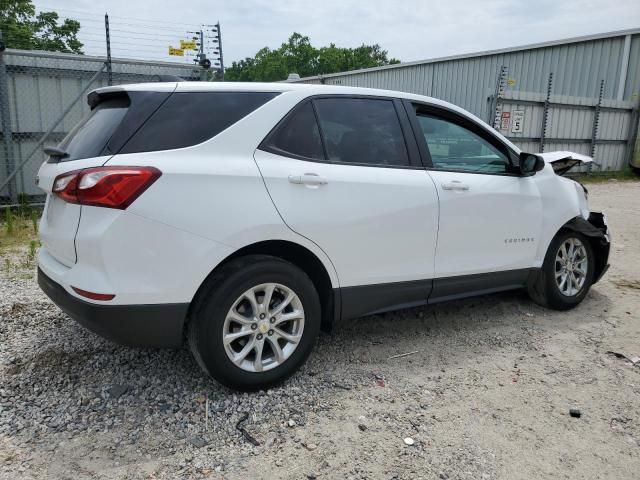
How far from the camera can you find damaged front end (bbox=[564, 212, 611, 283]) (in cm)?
455

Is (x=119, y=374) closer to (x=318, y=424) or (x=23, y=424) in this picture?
(x=23, y=424)

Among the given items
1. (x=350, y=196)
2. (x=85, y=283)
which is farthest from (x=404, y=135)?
(x=85, y=283)

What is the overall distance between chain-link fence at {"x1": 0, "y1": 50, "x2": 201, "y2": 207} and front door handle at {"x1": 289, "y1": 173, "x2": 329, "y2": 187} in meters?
5.31

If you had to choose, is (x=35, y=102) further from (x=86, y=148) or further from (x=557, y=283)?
(x=557, y=283)

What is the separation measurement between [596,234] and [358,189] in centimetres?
260

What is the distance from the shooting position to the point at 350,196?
3205 mm

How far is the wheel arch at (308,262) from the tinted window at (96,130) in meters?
0.91

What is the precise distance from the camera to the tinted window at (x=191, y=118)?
9.07 ft

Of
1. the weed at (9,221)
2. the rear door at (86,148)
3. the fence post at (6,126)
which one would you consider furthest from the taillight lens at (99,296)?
the fence post at (6,126)

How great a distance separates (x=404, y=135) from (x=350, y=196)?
2.43 ft

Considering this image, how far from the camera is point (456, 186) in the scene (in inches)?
146

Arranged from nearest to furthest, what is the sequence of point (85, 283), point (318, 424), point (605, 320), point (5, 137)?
point (85, 283), point (318, 424), point (605, 320), point (5, 137)

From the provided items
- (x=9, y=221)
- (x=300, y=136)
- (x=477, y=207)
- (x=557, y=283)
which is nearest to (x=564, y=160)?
(x=557, y=283)

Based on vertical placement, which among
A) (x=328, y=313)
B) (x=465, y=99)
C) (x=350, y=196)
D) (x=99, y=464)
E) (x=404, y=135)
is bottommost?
(x=99, y=464)
